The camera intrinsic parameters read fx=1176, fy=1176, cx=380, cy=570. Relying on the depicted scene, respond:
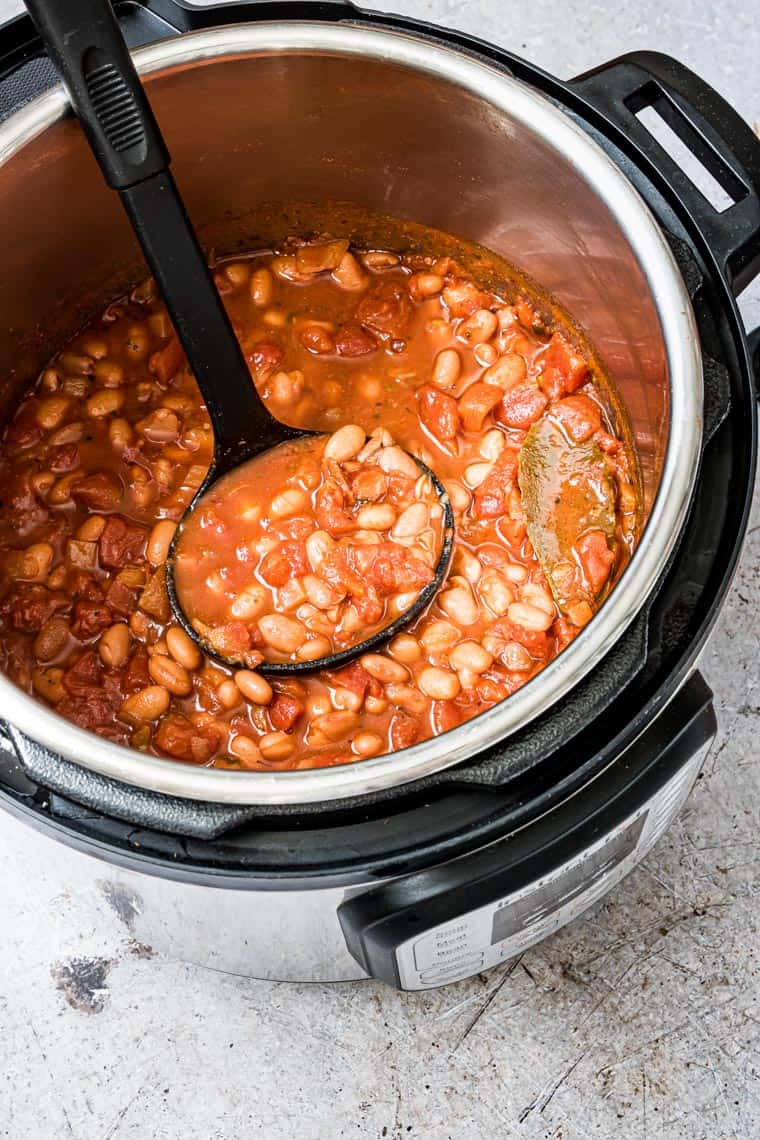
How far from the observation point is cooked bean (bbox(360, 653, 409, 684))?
147cm

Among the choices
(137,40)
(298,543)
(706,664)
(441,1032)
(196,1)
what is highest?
(137,40)

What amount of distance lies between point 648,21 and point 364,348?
930mm

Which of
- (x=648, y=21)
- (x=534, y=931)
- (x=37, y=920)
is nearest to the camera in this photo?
(x=534, y=931)

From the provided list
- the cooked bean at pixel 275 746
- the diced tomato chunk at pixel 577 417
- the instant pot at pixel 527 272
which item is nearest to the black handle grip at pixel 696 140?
the instant pot at pixel 527 272

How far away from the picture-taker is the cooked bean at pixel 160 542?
1.55m

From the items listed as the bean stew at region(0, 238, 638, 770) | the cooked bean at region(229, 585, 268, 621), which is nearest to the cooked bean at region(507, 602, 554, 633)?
the bean stew at region(0, 238, 638, 770)

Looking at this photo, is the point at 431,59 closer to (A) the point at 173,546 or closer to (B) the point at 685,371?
(B) the point at 685,371

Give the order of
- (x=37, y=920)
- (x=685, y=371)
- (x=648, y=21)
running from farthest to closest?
(x=648, y=21), (x=37, y=920), (x=685, y=371)

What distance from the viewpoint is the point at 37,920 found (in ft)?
5.54

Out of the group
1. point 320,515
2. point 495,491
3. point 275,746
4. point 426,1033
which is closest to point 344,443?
point 320,515

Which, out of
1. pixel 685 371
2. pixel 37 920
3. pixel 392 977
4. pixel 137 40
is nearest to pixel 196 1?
pixel 137 40

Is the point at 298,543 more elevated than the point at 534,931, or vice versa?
the point at 298,543

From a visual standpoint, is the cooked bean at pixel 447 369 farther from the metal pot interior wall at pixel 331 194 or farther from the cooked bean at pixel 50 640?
the cooked bean at pixel 50 640

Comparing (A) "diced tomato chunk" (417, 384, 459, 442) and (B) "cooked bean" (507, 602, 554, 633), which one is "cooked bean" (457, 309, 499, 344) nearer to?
(A) "diced tomato chunk" (417, 384, 459, 442)
